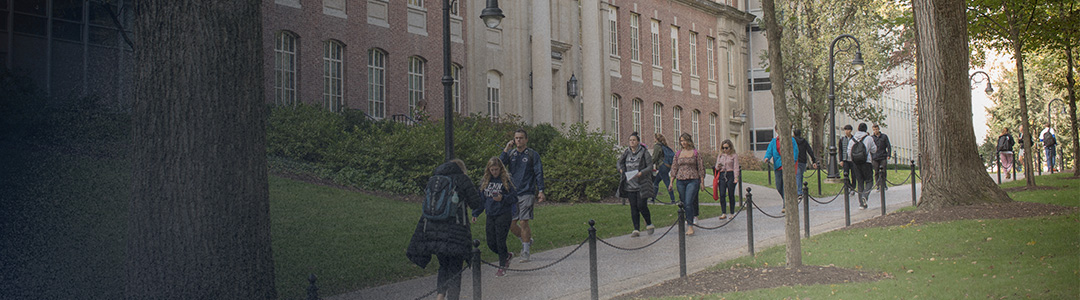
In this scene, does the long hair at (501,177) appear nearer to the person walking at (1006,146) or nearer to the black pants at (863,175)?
the black pants at (863,175)

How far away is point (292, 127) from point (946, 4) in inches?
502

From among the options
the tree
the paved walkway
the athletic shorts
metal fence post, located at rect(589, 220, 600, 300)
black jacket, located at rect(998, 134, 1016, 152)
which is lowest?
the paved walkway

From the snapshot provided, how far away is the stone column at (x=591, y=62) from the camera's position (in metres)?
34.7

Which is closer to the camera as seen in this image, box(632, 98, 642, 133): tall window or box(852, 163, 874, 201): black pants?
box(852, 163, 874, 201): black pants

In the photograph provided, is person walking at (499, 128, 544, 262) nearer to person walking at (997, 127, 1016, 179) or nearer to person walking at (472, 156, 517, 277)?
person walking at (472, 156, 517, 277)

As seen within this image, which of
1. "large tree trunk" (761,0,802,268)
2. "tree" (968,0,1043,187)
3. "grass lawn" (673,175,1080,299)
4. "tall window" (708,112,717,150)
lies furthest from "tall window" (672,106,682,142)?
"large tree trunk" (761,0,802,268)

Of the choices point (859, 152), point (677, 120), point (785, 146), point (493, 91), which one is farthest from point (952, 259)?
point (677, 120)

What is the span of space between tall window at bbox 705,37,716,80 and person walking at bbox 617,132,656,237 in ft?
108

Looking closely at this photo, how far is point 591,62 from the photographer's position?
34.9 m

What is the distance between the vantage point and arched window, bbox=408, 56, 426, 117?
27.4m

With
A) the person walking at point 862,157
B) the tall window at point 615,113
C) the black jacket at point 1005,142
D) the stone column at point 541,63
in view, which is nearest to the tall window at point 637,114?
the tall window at point 615,113

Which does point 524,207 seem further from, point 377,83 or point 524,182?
point 377,83

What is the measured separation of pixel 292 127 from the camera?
20.0 m

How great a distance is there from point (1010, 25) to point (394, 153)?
15714 millimetres
